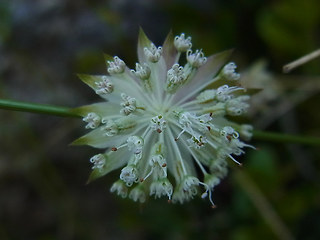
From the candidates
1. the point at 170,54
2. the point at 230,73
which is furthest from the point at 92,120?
the point at 230,73

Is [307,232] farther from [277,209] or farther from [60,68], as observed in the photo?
[60,68]

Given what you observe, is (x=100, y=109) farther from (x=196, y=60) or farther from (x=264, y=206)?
(x=264, y=206)

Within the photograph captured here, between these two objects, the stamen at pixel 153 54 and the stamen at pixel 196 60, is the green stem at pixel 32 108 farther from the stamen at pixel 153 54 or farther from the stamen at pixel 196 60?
the stamen at pixel 196 60

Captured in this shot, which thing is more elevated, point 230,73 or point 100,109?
point 100,109

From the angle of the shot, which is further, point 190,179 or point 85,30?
point 85,30

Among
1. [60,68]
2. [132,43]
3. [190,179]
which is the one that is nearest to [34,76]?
[60,68]
